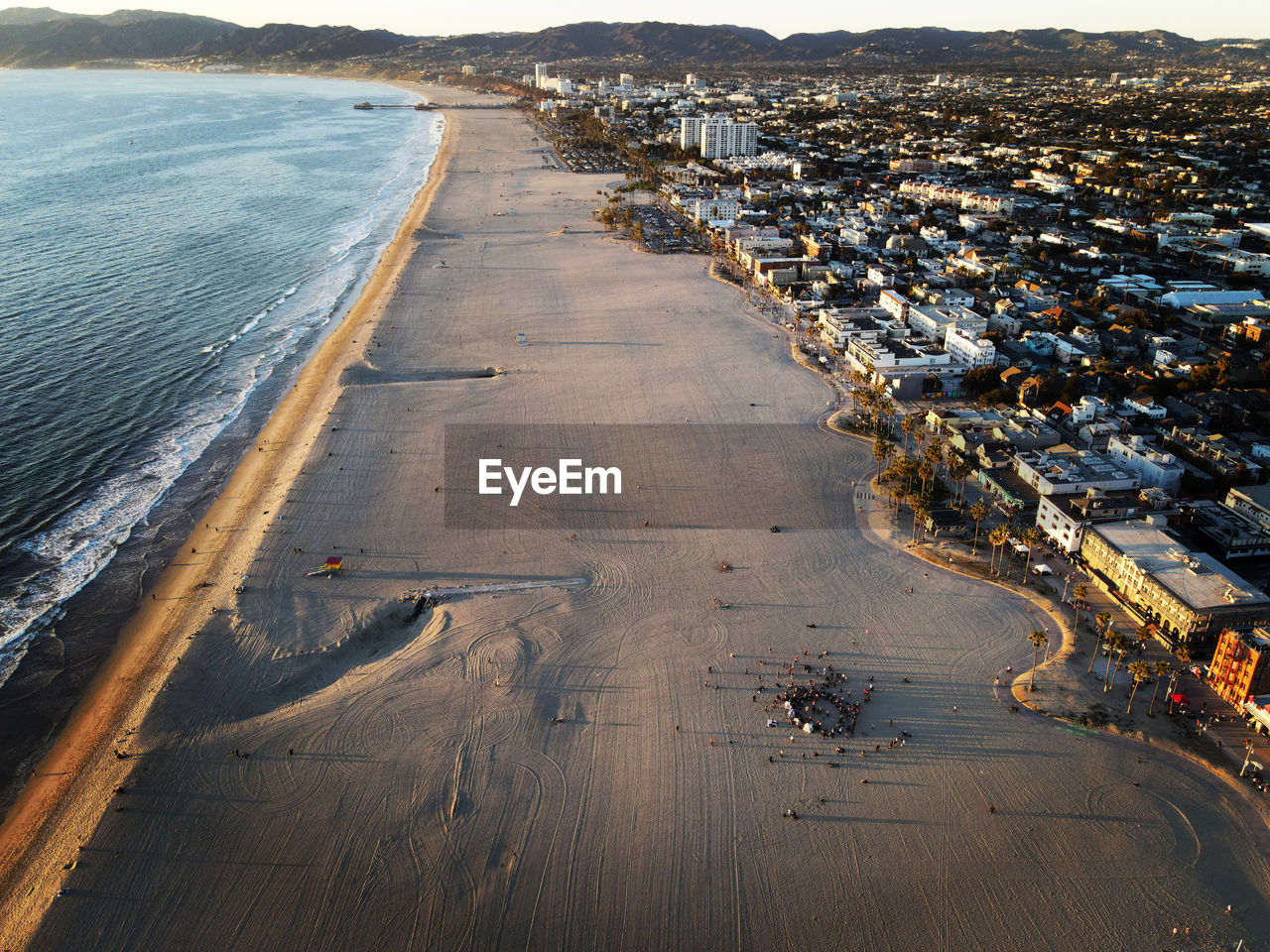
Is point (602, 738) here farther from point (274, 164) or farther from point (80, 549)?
point (274, 164)

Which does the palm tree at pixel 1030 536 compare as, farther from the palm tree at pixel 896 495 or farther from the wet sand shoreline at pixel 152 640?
the wet sand shoreline at pixel 152 640

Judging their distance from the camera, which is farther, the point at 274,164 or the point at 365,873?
the point at 274,164

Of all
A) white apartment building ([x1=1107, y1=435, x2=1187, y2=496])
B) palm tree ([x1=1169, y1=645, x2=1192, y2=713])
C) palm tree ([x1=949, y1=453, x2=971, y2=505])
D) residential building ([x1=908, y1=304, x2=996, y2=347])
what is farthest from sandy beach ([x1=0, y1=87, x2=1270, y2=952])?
residential building ([x1=908, y1=304, x2=996, y2=347])

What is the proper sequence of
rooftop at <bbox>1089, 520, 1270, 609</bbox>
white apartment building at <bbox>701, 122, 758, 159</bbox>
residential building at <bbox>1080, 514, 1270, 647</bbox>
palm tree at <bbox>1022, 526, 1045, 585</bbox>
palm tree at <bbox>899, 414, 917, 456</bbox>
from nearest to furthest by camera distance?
residential building at <bbox>1080, 514, 1270, 647</bbox> → rooftop at <bbox>1089, 520, 1270, 609</bbox> → palm tree at <bbox>1022, 526, 1045, 585</bbox> → palm tree at <bbox>899, 414, 917, 456</bbox> → white apartment building at <bbox>701, 122, 758, 159</bbox>

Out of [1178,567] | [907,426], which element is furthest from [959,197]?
[1178,567]

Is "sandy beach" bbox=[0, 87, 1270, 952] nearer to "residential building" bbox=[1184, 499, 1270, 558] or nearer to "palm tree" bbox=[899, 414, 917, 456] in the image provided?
"palm tree" bbox=[899, 414, 917, 456]

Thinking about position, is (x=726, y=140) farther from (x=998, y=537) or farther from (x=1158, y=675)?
(x=1158, y=675)

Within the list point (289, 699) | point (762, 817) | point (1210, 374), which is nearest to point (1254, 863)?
point (762, 817)
